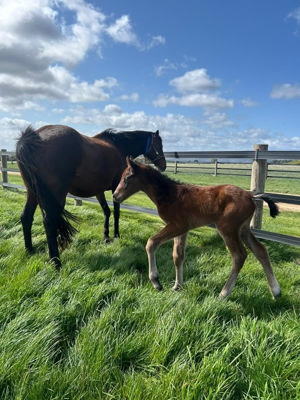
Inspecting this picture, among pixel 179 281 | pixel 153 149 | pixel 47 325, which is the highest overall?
pixel 153 149

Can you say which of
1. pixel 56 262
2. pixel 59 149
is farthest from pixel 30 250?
pixel 59 149

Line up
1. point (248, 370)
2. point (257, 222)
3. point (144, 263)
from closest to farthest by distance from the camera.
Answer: point (248, 370) < point (144, 263) < point (257, 222)

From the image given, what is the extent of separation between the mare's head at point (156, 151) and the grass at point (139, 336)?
3158 mm

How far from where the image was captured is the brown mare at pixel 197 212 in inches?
118

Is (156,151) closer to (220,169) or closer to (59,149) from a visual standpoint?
(59,149)

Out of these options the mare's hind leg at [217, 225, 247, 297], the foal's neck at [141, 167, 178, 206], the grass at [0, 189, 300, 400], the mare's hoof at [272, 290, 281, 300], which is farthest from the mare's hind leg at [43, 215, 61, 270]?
the mare's hoof at [272, 290, 281, 300]

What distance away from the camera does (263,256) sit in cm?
315

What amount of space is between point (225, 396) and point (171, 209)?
2.02m

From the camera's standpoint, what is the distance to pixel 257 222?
4.85 m

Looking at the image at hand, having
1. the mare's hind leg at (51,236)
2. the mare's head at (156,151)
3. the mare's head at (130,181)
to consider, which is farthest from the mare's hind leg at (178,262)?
the mare's head at (156,151)

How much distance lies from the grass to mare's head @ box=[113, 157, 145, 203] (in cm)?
94

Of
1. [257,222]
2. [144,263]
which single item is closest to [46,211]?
[144,263]

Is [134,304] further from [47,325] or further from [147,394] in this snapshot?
[147,394]

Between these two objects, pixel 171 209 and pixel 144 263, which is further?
pixel 144 263
